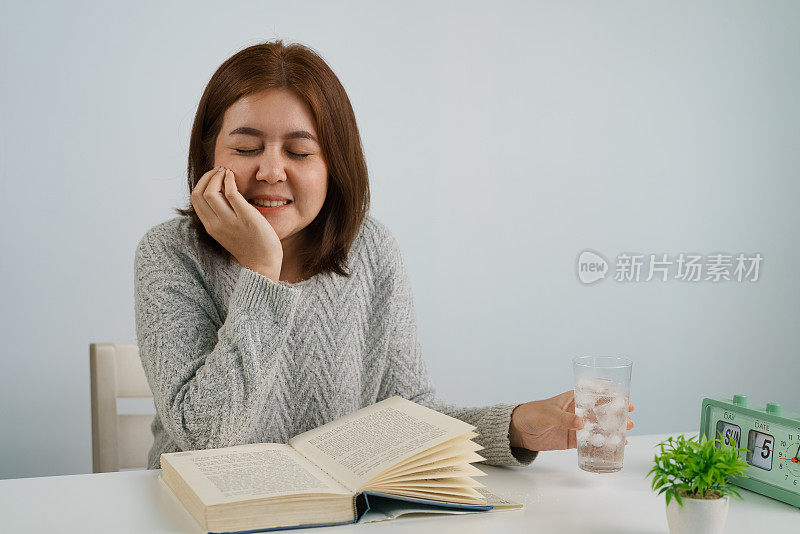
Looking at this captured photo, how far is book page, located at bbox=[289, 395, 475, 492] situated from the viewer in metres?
0.86

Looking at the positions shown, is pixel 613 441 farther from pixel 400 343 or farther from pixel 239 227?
pixel 239 227

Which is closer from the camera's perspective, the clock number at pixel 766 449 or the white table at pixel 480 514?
the white table at pixel 480 514

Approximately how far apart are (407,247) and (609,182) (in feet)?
2.44

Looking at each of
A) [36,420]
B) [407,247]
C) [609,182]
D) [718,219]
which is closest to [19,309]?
[36,420]

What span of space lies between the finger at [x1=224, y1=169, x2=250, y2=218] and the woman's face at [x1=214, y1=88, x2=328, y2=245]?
4 cm

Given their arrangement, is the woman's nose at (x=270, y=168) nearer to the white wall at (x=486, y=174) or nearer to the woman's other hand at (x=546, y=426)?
the woman's other hand at (x=546, y=426)

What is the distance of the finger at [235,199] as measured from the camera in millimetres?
1151

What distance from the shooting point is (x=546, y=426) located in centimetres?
105

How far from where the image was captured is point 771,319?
2789mm

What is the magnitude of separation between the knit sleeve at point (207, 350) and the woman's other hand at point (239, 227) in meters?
0.06

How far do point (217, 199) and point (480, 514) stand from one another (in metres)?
0.60

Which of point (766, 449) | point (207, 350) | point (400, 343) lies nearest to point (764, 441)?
point (766, 449)

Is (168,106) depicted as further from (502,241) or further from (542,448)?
(542,448)

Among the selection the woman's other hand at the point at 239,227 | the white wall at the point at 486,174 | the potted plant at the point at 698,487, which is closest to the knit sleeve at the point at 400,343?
the woman's other hand at the point at 239,227
